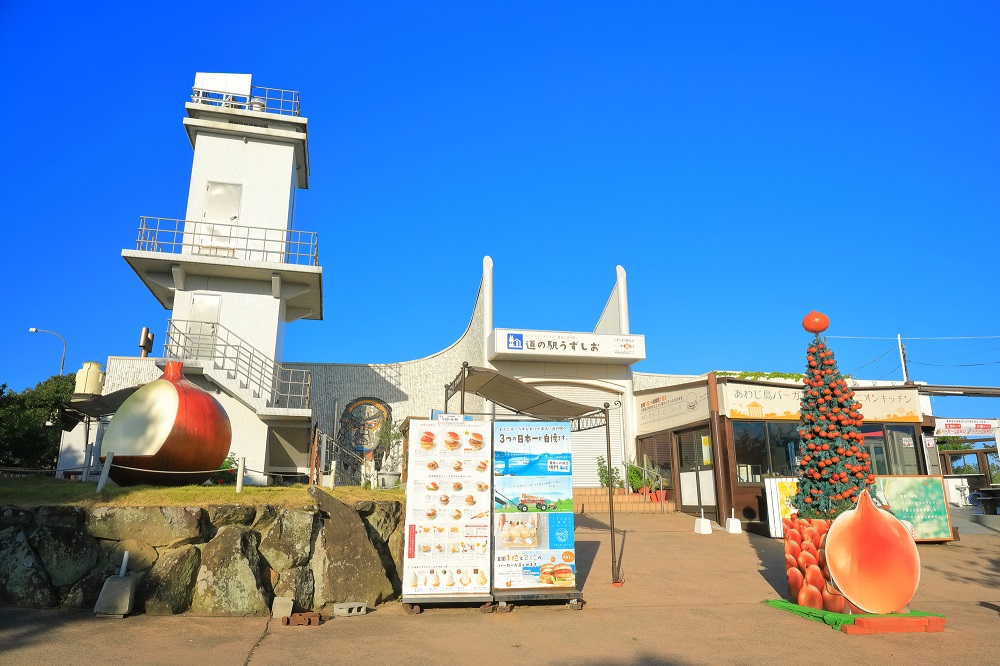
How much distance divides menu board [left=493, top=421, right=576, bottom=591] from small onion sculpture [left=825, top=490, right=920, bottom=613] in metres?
3.43

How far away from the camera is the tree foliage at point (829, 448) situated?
9.02 m

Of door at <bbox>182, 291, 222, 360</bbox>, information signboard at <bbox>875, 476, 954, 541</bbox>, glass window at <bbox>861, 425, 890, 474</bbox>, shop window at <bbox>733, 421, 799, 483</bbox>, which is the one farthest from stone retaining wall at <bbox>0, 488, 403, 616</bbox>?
glass window at <bbox>861, 425, 890, 474</bbox>

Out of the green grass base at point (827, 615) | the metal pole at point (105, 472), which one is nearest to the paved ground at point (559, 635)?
the green grass base at point (827, 615)

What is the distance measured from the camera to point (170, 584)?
8.09 metres

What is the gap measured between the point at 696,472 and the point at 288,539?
12848 millimetres

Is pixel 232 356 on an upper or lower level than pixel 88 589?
upper

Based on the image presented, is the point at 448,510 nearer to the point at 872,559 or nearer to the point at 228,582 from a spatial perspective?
the point at 228,582

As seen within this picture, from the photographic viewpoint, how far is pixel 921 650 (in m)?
6.92

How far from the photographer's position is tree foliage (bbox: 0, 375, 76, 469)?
22.5 metres

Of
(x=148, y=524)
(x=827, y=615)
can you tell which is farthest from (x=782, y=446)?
(x=148, y=524)

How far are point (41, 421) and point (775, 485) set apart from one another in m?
25.5

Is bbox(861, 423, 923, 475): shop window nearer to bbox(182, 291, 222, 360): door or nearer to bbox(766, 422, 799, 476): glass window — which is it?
bbox(766, 422, 799, 476): glass window

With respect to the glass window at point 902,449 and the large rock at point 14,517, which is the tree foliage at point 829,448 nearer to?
the glass window at point 902,449

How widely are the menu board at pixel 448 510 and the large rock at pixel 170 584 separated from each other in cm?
271
